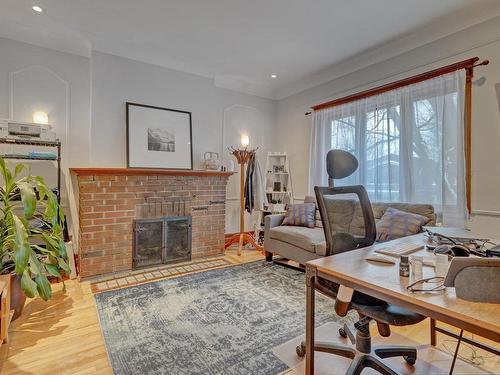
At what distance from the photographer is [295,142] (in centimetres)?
468

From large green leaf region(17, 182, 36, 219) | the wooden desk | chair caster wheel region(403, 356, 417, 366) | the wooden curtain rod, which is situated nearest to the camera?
the wooden desk

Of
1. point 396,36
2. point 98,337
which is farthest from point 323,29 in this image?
point 98,337

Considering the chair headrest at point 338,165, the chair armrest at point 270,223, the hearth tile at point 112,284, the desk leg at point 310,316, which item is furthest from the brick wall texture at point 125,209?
the desk leg at point 310,316

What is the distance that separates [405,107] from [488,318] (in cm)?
292

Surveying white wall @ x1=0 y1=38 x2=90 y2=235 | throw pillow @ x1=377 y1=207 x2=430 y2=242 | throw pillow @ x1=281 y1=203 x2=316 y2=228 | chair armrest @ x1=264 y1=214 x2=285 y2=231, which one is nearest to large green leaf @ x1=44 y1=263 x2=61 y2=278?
white wall @ x1=0 y1=38 x2=90 y2=235

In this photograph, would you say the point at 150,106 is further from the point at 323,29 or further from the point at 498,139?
the point at 498,139

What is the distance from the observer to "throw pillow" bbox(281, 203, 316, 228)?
3.50 m

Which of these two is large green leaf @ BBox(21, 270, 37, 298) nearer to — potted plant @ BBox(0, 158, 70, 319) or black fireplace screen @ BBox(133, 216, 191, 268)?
potted plant @ BBox(0, 158, 70, 319)

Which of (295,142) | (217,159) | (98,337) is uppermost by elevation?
(295,142)

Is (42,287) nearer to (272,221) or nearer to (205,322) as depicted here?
(205,322)

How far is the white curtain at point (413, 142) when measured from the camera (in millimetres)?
2701

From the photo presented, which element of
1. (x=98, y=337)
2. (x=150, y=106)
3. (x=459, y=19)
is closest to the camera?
(x=98, y=337)

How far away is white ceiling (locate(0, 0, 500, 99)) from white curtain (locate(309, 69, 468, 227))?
585mm

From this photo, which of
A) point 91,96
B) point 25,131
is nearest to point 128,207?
point 25,131
